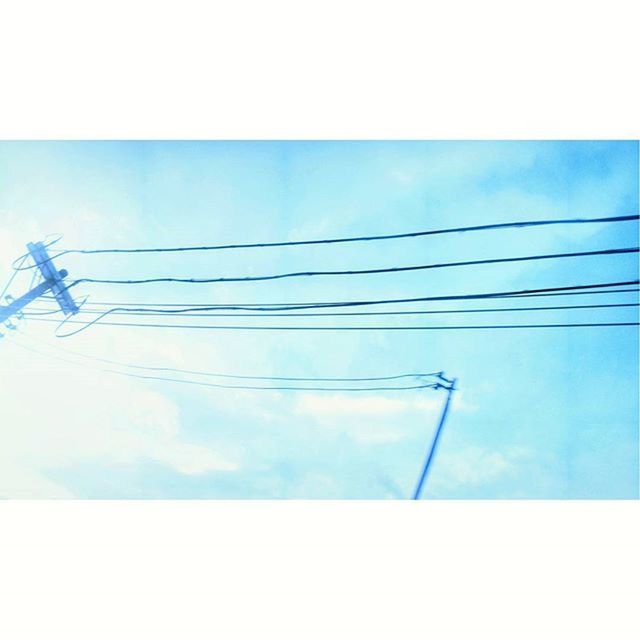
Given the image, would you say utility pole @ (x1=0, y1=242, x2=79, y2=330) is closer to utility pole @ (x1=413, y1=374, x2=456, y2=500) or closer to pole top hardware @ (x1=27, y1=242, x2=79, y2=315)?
pole top hardware @ (x1=27, y1=242, x2=79, y2=315)

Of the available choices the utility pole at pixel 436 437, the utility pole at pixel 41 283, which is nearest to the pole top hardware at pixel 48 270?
the utility pole at pixel 41 283

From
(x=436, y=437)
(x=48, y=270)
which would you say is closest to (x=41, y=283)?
(x=48, y=270)

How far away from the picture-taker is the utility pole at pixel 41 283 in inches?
129

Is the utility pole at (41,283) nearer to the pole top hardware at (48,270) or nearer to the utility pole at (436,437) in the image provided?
the pole top hardware at (48,270)

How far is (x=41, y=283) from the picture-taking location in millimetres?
3334

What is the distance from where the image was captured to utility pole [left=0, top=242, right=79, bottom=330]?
3.27 meters

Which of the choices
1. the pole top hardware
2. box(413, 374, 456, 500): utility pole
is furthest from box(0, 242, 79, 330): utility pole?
box(413, 374, 456, 500): utility pole

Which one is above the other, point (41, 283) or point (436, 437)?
point (41, 283)

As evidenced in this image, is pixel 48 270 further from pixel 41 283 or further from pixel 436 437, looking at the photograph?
Result: pixel 436 437
